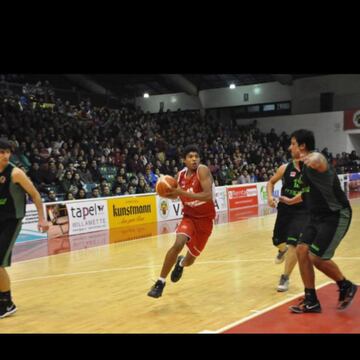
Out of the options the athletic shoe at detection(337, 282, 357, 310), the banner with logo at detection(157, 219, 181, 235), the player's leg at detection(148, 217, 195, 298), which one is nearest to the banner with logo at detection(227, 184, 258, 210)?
the banner with logo at detection(157, 219, 181, 235)

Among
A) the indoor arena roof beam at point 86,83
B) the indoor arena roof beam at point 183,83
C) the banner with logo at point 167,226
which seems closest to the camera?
the banner with logo at point 167,226

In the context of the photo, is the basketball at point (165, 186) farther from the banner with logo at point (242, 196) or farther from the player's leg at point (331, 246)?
the banner with logo at point (242, 196)

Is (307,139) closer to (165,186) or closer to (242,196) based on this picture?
(165,186)

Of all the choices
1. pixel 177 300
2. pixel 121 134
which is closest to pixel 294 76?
pixel 121 134

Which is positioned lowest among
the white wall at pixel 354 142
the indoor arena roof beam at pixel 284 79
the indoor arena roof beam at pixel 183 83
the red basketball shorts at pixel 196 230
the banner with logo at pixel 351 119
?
the red basketball shorts at pixel 196 230

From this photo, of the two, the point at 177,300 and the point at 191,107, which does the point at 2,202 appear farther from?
the point at 191,107

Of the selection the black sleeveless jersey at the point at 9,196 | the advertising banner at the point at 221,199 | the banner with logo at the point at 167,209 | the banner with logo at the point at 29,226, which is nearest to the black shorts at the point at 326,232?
the black sleeveless jersey at the point at 9,196

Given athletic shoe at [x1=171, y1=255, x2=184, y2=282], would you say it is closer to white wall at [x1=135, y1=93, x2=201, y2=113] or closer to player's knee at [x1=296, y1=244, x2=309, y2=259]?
player's knee at [x1=296, y1=244, x2=309, y2=259]

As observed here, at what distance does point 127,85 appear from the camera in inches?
1271

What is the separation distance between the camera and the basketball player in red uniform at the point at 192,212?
5672 mm

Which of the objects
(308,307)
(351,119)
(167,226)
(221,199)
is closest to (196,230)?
(308,307)

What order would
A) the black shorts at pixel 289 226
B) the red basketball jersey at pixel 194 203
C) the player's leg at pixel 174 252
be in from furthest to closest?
the black shorts at pixel 289 226 → the red basketball jersey at pixel 194 203 → the player's leg at pixel 174 252

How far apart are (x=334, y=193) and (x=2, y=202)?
356cm

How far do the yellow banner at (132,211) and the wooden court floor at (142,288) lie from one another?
8.90ft
